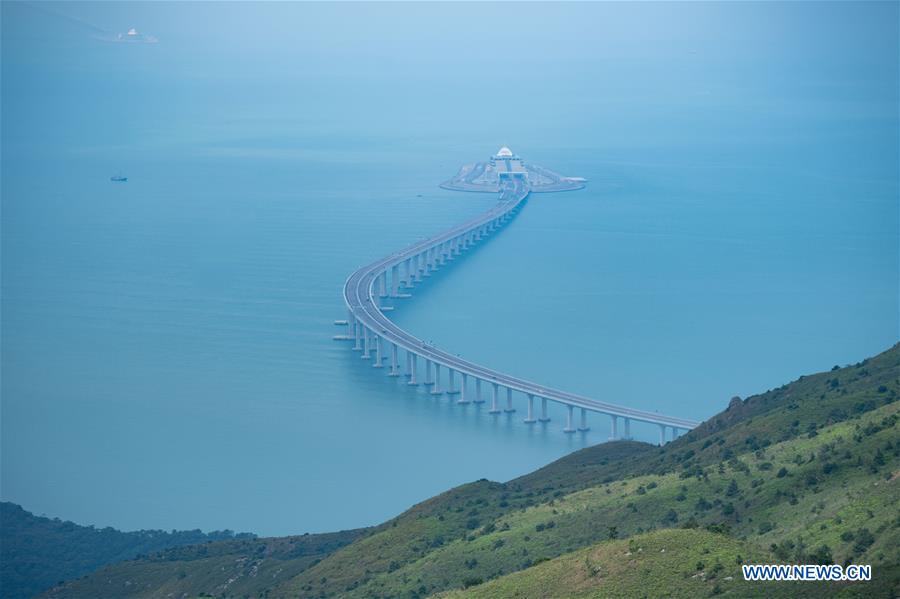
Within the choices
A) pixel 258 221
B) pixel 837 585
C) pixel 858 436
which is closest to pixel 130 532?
pixel 858 436

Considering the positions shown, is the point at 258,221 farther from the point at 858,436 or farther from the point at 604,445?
the point at 858,436

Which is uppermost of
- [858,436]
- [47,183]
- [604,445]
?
[47,183]

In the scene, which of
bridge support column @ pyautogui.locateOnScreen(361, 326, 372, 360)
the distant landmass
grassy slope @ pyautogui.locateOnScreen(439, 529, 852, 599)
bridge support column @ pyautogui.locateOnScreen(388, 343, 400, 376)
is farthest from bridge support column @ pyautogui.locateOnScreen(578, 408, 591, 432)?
grassy slope @ pyautogui.locateOnScreen(439, 529, 852, 599)

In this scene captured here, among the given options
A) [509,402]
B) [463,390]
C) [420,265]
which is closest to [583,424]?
[509,402]

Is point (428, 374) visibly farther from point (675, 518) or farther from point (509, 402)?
point (675, 518)

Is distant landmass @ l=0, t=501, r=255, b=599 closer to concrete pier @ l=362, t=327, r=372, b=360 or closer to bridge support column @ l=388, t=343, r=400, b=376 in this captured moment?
bridge support column @ l=388, t=343, r=400, b=376
